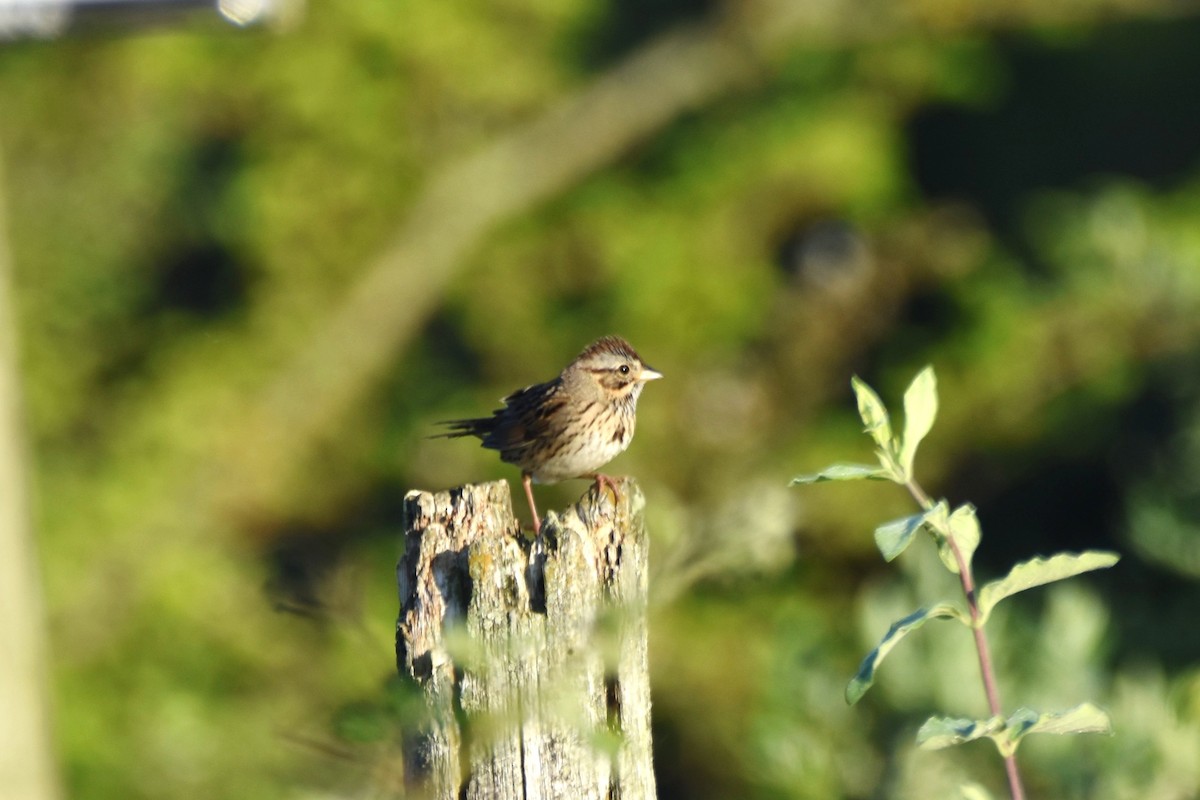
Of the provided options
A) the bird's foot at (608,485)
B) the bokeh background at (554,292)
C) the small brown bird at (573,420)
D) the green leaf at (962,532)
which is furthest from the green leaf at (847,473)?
the bokeh background at (554,292)


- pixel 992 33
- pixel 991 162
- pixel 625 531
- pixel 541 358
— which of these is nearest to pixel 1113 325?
pixel 991 162

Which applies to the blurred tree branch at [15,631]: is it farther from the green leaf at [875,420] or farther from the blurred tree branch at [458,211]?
the green leaf at [875,420]

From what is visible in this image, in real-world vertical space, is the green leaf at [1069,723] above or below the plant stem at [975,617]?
below

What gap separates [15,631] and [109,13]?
7.77 ft

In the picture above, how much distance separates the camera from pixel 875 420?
2006mm

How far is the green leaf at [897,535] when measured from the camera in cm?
181

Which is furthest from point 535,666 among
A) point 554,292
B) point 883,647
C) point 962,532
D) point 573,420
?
point 554,292

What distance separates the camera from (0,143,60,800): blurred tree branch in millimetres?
5074

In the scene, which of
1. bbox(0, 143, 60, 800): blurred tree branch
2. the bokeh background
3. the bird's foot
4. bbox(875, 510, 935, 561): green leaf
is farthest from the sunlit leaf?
the bokeh background

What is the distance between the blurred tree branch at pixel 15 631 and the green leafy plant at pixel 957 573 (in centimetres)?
375

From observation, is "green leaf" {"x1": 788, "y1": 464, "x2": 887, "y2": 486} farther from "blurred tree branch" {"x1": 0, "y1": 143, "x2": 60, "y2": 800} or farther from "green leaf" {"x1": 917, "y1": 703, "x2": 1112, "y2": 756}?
"blurred tree branch" {"x1": 0, "y1": 143, "x2": 60, "y2": 800}

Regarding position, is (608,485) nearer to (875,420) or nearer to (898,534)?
(875,420)

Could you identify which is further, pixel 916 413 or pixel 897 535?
pixel 916 413

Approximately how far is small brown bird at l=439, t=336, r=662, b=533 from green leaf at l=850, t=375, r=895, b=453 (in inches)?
71.3
